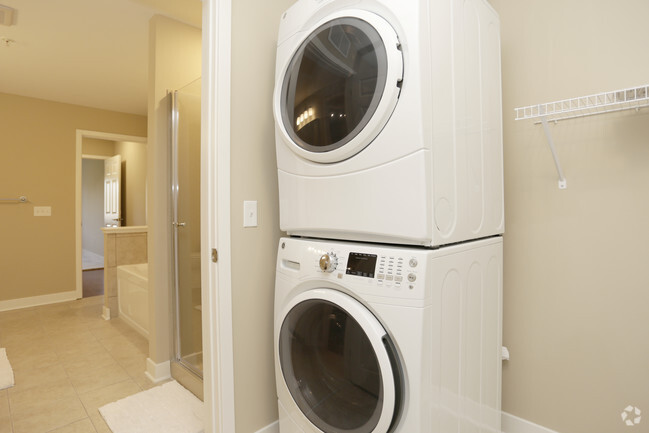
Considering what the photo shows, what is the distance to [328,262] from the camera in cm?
119

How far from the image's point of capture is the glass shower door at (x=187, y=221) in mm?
2213

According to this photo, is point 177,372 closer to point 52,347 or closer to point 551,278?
point 52,347

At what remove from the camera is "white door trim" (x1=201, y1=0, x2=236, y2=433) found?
1392 millimetres

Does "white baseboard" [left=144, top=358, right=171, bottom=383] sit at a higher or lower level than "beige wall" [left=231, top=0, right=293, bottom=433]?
lower

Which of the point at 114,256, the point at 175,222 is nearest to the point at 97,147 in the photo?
the point at 114,256

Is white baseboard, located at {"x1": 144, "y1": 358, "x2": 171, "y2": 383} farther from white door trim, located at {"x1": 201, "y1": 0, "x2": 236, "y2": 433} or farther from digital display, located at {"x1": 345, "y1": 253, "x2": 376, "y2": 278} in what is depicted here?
digital display, located at {"x1": 345, "y1": 253, "x2": 376, "y2": 278}

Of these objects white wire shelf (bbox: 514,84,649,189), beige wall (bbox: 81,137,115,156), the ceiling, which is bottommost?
white wire shelf (bbox: 514,84,649,189)

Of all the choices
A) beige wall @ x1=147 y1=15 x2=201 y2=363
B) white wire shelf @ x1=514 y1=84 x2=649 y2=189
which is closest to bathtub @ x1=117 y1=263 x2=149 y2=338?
beige wall @ x1=147 y1=15 x2=201 y2=363

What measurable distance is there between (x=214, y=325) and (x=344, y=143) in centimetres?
91

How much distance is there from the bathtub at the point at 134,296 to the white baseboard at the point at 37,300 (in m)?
1.31

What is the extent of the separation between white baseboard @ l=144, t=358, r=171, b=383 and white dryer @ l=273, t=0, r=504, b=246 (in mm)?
1618

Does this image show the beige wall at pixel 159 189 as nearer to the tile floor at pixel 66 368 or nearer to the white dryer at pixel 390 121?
the tile floor at pixel 66 368

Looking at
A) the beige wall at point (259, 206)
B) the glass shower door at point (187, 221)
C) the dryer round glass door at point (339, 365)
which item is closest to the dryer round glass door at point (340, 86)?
the beige wall at point (259, 206)

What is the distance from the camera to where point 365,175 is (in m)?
1.13
